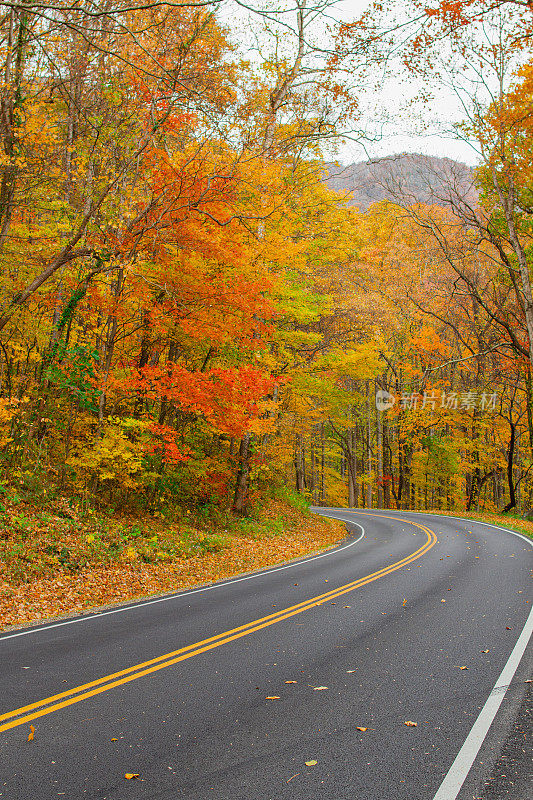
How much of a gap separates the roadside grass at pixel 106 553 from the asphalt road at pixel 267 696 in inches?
50.1

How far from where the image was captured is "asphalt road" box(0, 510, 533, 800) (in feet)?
11.7

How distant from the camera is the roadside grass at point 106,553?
9141mm

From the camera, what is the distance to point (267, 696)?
16.1 ft

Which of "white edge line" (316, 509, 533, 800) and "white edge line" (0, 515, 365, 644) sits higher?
"white edge line" (316, 509, 533, 800)

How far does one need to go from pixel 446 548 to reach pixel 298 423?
10.6 m

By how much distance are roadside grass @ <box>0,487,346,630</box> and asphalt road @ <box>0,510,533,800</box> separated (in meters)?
1.27

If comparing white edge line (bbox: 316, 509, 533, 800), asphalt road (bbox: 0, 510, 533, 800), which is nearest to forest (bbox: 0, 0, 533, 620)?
asphalt road (bbox: 0, 510, 533, 800)

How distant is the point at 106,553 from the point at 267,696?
7.37 metres

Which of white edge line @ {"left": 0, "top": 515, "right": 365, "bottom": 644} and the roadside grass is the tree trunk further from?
white edge line @ {"left": 0, "top": 515, "right": 365, "bottom": 644}

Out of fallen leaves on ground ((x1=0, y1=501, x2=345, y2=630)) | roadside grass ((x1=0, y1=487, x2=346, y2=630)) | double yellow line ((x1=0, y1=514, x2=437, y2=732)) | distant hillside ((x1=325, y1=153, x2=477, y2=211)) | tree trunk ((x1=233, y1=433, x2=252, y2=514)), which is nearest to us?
double yellow line ((x1=0, y1=514, x2=437, y2=732))

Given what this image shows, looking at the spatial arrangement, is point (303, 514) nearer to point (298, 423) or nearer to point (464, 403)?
point (298, 423)

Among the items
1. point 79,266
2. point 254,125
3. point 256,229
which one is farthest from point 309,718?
point 254,125

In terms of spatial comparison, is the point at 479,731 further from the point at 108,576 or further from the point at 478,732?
the point at 108,576

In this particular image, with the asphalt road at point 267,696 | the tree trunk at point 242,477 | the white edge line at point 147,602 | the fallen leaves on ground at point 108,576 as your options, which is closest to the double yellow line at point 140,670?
the asphalt road at point 267,696
